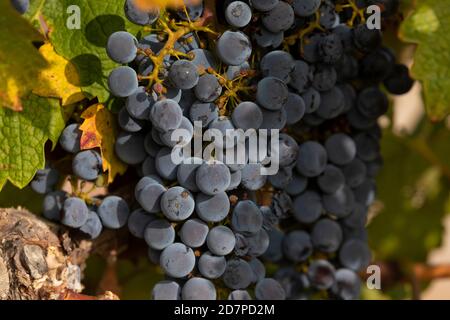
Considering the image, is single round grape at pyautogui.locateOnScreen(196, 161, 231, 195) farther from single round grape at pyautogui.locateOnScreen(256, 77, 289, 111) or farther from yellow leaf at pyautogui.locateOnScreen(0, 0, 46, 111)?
yellow leaf at pyautogui.locateOnScreen(0, 0, 46, 111)

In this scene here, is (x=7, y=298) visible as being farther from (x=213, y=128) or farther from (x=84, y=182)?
(x=213, y=128)

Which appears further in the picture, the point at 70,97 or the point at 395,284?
the point at 395,284

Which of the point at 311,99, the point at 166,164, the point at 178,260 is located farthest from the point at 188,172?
the point at 311,99

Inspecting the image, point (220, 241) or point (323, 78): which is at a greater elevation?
point (323, 78)

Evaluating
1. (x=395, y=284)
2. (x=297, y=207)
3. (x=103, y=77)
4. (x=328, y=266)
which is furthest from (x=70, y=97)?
(x=395, y=284)

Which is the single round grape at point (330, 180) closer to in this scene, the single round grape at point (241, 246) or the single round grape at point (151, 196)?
the single round grape at point (241, 246)

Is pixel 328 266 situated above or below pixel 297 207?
below

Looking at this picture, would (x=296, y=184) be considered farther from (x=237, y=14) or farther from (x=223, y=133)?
(x=237, y=14)
